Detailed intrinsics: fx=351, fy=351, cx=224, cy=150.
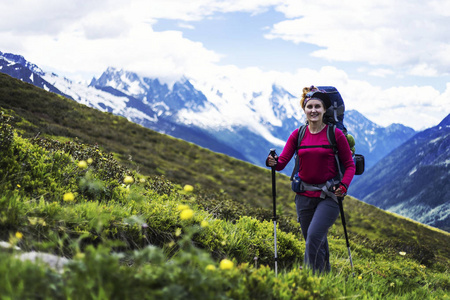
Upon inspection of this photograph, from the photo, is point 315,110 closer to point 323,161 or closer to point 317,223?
point 323,161

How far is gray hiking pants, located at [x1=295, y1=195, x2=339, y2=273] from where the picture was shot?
5.22 m

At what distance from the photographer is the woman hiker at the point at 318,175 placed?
17.2 feet

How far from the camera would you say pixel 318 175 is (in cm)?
550

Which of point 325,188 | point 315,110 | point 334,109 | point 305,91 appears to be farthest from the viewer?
point 305,91

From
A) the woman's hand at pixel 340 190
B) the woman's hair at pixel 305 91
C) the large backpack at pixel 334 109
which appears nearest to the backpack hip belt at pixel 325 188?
the woman's hand at pixel 340 190

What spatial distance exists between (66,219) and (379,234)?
31078mm

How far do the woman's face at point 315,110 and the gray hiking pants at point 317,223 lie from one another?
4.19ft

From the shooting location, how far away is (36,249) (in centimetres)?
349

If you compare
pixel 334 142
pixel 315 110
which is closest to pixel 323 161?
pixel 334 142

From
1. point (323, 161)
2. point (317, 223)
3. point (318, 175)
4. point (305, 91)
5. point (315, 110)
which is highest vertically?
point (305, 91)

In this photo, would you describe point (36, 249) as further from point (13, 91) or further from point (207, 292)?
point (13, 91)

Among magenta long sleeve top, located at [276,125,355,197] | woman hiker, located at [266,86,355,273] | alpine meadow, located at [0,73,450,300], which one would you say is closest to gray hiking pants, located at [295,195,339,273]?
woman hiker, located at [266,86,355,273]

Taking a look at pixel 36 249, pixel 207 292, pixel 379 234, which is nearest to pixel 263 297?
pixel 207 292

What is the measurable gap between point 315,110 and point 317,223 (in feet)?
5.87
